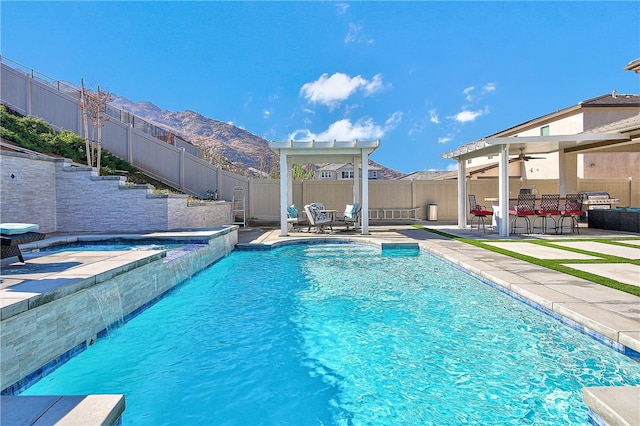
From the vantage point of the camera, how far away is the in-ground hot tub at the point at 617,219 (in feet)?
36.7

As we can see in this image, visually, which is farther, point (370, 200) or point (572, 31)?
point (370, 200)

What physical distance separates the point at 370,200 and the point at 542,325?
506 inches

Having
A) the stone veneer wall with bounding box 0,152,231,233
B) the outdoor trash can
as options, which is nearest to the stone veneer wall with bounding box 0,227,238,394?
the stone veneer wall with bounding box 0,152,231,233

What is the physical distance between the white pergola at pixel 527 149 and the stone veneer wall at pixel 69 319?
360 inches

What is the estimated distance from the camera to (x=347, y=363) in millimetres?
3311

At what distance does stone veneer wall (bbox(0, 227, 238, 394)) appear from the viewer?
262 centimetres

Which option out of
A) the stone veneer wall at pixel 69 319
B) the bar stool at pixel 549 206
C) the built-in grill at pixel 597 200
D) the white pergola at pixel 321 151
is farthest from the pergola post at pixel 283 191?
the built-in grill at pixel 597 200

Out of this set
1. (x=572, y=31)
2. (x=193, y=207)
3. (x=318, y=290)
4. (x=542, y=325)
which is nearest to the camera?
(x=542, y=325)

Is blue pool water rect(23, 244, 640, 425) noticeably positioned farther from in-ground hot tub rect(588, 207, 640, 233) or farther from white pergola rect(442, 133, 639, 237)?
in-ground hot tub rect(588, 207, 640, 233)

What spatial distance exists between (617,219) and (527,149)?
3.53 m

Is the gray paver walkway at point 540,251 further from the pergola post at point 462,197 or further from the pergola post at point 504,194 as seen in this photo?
the pergola post at point 462,197

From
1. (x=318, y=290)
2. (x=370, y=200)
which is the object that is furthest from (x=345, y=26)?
(x=318, y=290)

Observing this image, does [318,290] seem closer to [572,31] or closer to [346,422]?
[346,422]

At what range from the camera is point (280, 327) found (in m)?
4.16
